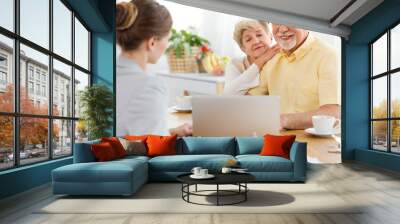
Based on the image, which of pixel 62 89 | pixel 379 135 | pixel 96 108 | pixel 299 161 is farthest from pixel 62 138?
pixel 379 135

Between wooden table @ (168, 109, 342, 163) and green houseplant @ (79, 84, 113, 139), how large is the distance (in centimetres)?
248

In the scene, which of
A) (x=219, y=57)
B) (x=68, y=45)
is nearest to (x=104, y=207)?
(x=68, y=45)

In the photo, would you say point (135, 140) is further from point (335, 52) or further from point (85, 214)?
point (335, 52)

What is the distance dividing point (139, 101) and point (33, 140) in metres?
4.67

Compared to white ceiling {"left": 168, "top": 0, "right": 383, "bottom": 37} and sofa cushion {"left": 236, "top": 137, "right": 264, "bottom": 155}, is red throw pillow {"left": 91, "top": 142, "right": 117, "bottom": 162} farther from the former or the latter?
white ceiling {"left": 168, "top": 0, "right": 383, "bottom": 37}

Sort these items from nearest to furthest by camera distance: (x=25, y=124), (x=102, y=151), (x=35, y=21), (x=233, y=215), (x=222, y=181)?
(x=233, y=215) → (x=222, y=181) → (x=25, y=124) → (x=102, y=151) → (x=35, y=21)

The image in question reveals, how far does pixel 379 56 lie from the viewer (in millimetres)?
8758

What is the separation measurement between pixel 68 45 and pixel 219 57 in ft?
14.2

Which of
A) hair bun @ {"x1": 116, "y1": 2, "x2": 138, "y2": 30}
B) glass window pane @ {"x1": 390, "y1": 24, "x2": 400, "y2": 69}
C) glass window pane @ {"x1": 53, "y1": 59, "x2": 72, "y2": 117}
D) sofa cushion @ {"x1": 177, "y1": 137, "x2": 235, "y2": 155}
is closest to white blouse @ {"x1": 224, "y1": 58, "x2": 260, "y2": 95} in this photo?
hair bun @ {"x1": 116, "y1": 2, "x2": 138, "y2": 30}

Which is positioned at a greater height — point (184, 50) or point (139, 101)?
point (184, 50)

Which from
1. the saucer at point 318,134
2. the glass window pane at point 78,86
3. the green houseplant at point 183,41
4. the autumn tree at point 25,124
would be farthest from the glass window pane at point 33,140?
the saucer at point 318,134

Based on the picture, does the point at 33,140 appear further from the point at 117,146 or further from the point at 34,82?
the point at 117,146

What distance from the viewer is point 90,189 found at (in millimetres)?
4766

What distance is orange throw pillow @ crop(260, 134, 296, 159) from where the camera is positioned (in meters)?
6.19
